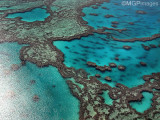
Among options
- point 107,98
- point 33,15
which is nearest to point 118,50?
point 107,98

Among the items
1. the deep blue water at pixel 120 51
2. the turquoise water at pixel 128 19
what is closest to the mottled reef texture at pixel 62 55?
the deep blue water at pixel 120 51

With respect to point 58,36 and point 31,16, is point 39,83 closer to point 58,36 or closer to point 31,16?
point 58,36

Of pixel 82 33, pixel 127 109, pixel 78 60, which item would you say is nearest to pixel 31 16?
pixel 82 33

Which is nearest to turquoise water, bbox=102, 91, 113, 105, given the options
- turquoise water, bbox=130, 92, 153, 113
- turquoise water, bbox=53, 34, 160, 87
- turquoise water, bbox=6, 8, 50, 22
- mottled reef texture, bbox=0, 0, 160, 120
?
mottled reef texture, bbox=0, 0, 160, 120

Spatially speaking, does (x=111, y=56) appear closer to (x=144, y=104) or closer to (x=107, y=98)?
(x=107, y=98)

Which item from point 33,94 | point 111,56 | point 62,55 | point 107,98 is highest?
point 62,55
